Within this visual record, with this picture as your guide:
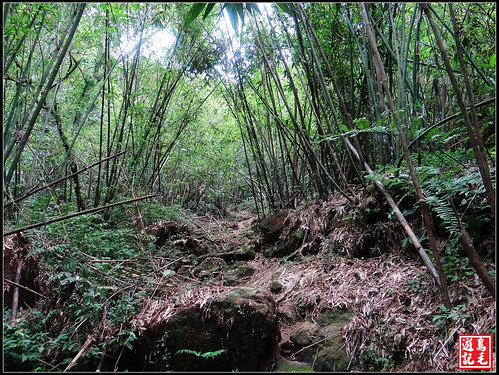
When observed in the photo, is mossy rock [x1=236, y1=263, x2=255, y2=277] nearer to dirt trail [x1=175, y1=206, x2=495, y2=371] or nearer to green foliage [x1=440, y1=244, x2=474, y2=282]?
dirt trail [x1=175, y1=206, x2=495, y2=371]

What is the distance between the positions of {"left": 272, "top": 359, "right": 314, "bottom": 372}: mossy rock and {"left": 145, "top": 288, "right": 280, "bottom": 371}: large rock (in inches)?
3.3

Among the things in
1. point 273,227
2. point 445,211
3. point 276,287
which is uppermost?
point 445,211

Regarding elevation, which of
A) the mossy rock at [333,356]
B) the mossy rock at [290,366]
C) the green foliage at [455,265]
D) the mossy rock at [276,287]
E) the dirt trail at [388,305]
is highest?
the green foliage at [455,265]

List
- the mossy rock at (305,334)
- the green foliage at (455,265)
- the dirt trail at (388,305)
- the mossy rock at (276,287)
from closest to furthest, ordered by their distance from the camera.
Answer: the dirt trail at (388,305) < the green foliage at (455,265) < the mossy rock at (305,334) < the mossy rock at (276,287)

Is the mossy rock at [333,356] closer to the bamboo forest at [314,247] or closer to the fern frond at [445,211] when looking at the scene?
the bamboo forest at [314,247]

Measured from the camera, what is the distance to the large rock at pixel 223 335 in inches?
76.9

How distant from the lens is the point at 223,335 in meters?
2.01

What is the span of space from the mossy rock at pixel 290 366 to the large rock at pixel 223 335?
0.08 meters

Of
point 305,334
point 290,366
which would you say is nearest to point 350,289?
point 305,334

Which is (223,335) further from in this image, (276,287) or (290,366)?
(276,287)

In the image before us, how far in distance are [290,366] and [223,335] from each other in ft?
1.53

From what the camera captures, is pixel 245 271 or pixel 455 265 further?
pixel 245 271

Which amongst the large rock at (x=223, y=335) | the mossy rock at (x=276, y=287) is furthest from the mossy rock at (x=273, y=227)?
the large rock at (x=223, y=335)

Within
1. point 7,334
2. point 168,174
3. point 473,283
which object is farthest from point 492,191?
point 168,174
